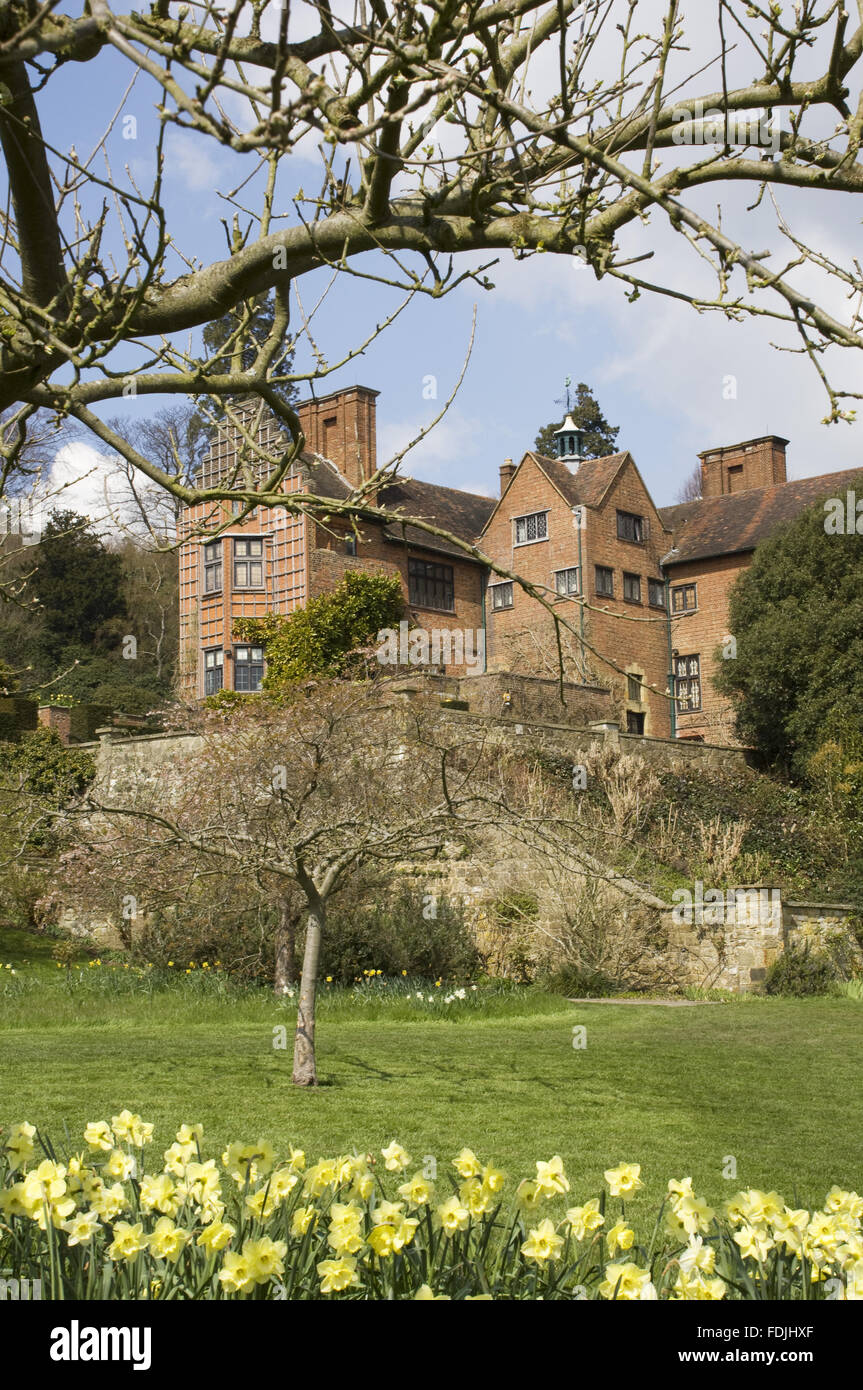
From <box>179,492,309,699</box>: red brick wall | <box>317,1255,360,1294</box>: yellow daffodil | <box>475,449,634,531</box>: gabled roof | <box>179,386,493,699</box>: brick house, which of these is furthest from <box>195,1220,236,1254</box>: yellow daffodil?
<box>475,449,634,531</box>: gabled roof

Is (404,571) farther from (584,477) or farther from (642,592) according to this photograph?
(642,592)

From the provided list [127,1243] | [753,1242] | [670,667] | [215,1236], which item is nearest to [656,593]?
[670,667]

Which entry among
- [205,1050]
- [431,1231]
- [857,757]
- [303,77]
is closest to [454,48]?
[303,77]

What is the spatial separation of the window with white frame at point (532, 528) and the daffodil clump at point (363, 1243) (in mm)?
33246

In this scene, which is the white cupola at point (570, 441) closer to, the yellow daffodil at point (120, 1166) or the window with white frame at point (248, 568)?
the window with white frame at point (248, 568)

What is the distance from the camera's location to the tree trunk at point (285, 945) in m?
16.6

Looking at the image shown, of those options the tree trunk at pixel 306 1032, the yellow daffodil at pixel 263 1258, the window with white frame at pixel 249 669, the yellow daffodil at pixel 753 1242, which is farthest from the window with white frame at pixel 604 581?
the yellow daffodil at pixel 263 1258

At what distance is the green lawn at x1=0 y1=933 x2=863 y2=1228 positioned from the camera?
8.30 m

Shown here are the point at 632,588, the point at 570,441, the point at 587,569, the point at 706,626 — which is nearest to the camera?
the point at 587,569

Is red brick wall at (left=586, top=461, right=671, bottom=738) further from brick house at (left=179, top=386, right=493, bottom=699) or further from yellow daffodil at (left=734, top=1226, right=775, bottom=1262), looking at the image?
yellow daffodil at (left=734, top=1226, right=775, bottom=1262)

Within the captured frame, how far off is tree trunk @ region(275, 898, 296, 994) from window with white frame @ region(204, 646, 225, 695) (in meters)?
16.4

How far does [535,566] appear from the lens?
36.9 metres

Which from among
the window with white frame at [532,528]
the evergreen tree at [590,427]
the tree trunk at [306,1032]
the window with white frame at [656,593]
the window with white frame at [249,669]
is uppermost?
the evergreen tree at [590,427]

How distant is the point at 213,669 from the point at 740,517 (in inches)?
652
